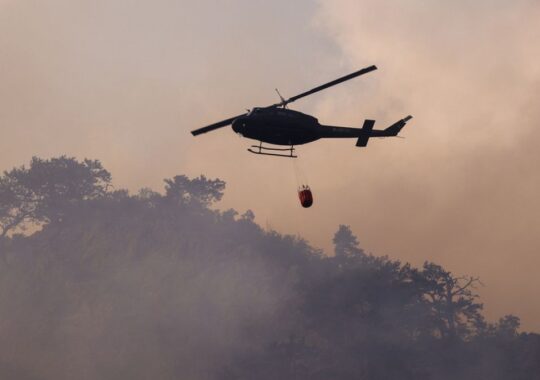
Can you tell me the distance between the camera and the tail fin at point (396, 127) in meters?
44.4

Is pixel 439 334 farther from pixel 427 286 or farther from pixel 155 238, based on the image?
pixel 155 238

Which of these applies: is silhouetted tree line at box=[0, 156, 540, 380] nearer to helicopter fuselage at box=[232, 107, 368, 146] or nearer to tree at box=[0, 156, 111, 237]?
tree at box=[0, 156, 111, 237]

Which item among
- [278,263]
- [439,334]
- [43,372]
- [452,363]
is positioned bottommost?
[43,372]

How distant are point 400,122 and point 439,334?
8543cm

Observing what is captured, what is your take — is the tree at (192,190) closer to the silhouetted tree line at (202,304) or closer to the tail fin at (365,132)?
the silhouetted tree line at (202,304)

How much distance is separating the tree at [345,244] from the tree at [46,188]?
4376 cm

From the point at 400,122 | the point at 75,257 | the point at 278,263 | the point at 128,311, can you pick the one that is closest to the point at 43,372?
the point at 128,311

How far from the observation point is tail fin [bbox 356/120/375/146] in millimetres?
42062

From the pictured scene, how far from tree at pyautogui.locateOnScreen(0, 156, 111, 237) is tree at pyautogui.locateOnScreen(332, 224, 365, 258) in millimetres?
43765

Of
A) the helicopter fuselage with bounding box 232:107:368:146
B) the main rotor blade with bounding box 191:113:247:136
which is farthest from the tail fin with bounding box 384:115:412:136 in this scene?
the main rotor blade with bounding box 191:113:247:136

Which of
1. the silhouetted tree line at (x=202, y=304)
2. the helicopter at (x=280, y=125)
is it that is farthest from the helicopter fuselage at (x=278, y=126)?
the silhouetted tree line at (x=202, y=304)

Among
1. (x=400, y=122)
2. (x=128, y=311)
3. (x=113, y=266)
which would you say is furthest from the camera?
(x=113, y=266)

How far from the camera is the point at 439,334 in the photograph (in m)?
123

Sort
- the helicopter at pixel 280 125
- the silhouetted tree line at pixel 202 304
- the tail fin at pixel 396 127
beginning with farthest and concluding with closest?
1. the silhouetted tree line at pixel 202 304
2. the tail fin at pixel 396 127
3. the helicopter at pixel 280 125
